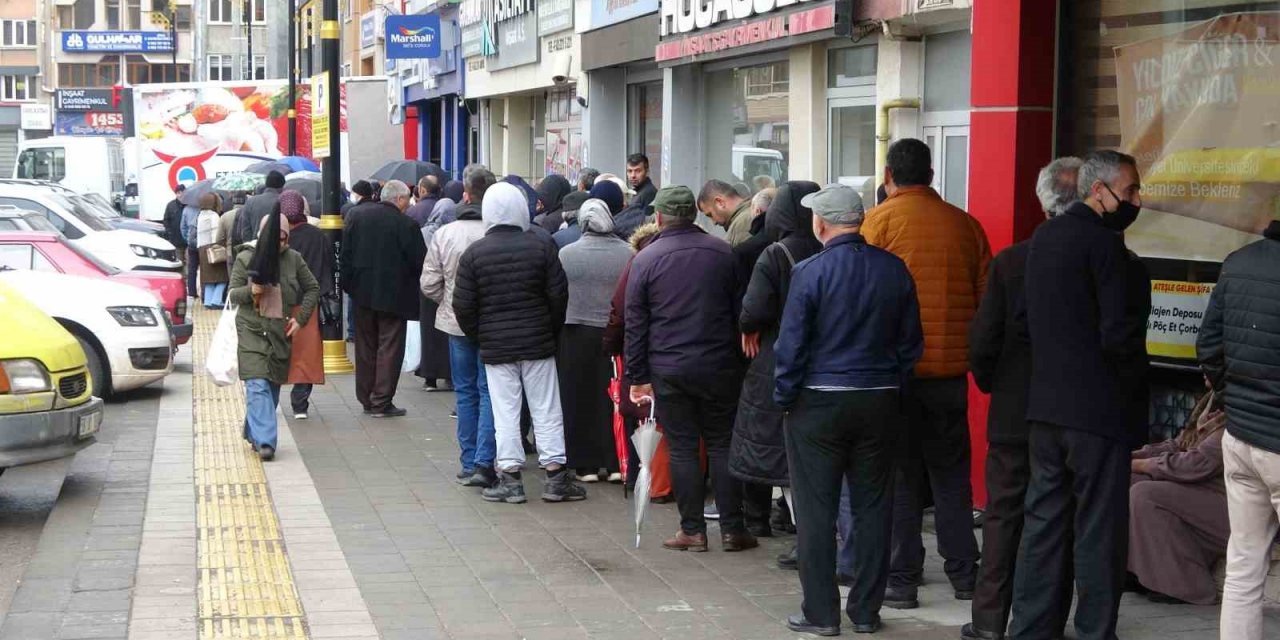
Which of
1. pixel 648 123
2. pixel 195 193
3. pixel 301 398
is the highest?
pixel 648 123

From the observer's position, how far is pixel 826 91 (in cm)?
1354

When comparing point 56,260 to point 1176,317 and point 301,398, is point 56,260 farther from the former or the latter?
point 1176,317

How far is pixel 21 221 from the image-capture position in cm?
1736

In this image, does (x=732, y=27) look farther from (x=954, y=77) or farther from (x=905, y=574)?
(x=905, y=574)

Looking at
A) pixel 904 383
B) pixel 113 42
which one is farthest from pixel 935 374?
pixel 113 42

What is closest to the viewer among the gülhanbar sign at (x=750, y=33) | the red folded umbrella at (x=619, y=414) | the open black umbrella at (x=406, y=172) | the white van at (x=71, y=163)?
the red folded umbrella at (x=619, y=414)

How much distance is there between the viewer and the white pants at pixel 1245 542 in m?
5.62

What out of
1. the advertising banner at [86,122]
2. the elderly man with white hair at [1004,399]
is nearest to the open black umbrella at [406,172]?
the elderly man with white hair at [1004,399]

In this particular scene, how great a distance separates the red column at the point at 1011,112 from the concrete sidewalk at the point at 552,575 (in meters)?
1.66

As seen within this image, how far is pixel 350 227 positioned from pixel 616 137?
7781mm

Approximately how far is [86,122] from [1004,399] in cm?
8408

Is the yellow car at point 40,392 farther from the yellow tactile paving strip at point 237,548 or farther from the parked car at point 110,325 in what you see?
the parked car at point 110,325

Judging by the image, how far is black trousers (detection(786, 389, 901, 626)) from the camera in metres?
6.55

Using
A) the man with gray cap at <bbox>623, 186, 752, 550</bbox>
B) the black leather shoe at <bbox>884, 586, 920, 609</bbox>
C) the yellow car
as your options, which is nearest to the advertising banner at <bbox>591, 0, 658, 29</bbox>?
the yellow car
